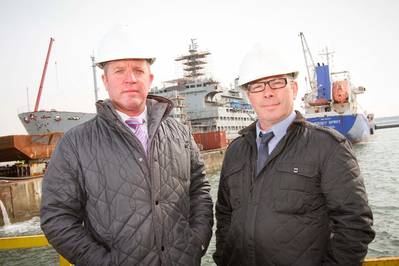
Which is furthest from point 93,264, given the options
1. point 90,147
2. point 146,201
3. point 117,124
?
point 117,124

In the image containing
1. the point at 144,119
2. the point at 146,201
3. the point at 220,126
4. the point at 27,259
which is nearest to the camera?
the point at 146,201

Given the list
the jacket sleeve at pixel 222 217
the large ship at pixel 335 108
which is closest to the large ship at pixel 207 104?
the large ship at pixel 335 108

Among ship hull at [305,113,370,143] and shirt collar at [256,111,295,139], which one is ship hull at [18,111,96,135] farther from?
shirt collar at [256,111,295,139]

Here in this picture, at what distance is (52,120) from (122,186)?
98.8 ft

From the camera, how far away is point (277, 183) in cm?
220

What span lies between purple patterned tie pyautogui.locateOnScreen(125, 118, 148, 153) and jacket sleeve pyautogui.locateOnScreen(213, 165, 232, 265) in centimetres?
73

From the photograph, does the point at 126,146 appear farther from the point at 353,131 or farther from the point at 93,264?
the point at 353,131

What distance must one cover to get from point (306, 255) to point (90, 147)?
1.57 m

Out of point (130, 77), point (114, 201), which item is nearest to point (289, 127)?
point (130, 77)

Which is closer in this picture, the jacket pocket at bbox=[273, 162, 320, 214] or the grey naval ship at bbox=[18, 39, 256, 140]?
the jacket pocket at bbox=[273, 162, 320, 214]

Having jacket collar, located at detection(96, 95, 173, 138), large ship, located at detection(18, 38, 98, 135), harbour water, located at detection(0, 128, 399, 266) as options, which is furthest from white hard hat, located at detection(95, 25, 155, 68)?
large ship, located at detection(18, 38, 98, 135)

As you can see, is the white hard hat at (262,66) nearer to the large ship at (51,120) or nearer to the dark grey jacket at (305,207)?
the dark grey jacket at (305,207)

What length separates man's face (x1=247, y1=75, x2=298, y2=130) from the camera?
2.36m

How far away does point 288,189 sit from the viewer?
85.6 inches
